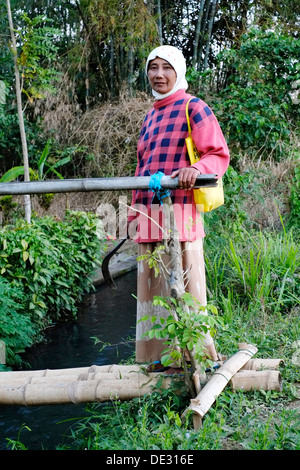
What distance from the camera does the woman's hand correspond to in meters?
2.03

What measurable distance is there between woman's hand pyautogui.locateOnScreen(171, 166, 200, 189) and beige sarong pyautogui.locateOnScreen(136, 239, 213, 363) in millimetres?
377

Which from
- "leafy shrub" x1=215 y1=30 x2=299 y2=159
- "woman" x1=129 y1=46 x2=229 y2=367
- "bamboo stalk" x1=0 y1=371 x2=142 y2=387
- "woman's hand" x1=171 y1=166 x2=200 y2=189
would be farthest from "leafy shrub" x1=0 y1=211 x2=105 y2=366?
"leafy shrub" x1=215 y1=30 x2=299 y2=159

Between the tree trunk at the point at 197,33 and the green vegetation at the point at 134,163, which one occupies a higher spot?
the tree trunk at the point at 197,33

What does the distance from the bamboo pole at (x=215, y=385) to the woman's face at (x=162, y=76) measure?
133cm

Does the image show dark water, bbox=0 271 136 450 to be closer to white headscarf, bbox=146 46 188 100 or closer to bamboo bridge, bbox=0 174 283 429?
bamboo bridge, bbox=0 174 283 429

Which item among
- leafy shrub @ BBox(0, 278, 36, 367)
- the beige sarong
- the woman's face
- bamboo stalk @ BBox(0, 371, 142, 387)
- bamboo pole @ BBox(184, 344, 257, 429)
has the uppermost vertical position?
the woman's face

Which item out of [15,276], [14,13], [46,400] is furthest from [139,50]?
[46,400]

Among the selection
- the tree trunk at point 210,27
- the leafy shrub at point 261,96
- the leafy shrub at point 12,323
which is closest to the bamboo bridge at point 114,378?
the leafy shrub at point 12,323

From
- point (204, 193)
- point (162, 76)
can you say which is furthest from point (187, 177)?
point (162, 76)

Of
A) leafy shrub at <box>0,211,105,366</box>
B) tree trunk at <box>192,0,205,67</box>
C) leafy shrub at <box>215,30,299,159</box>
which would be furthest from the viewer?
tree trunk at <box>192,0,205,67</box>

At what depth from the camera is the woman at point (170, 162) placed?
2297 millimetres

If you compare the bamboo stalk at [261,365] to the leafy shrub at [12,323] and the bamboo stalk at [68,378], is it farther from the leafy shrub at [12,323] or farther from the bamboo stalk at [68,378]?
the leafy shrub at [12,323]

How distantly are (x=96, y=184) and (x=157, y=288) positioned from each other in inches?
24.4

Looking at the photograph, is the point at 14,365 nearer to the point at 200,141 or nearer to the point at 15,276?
the point at 15,276
